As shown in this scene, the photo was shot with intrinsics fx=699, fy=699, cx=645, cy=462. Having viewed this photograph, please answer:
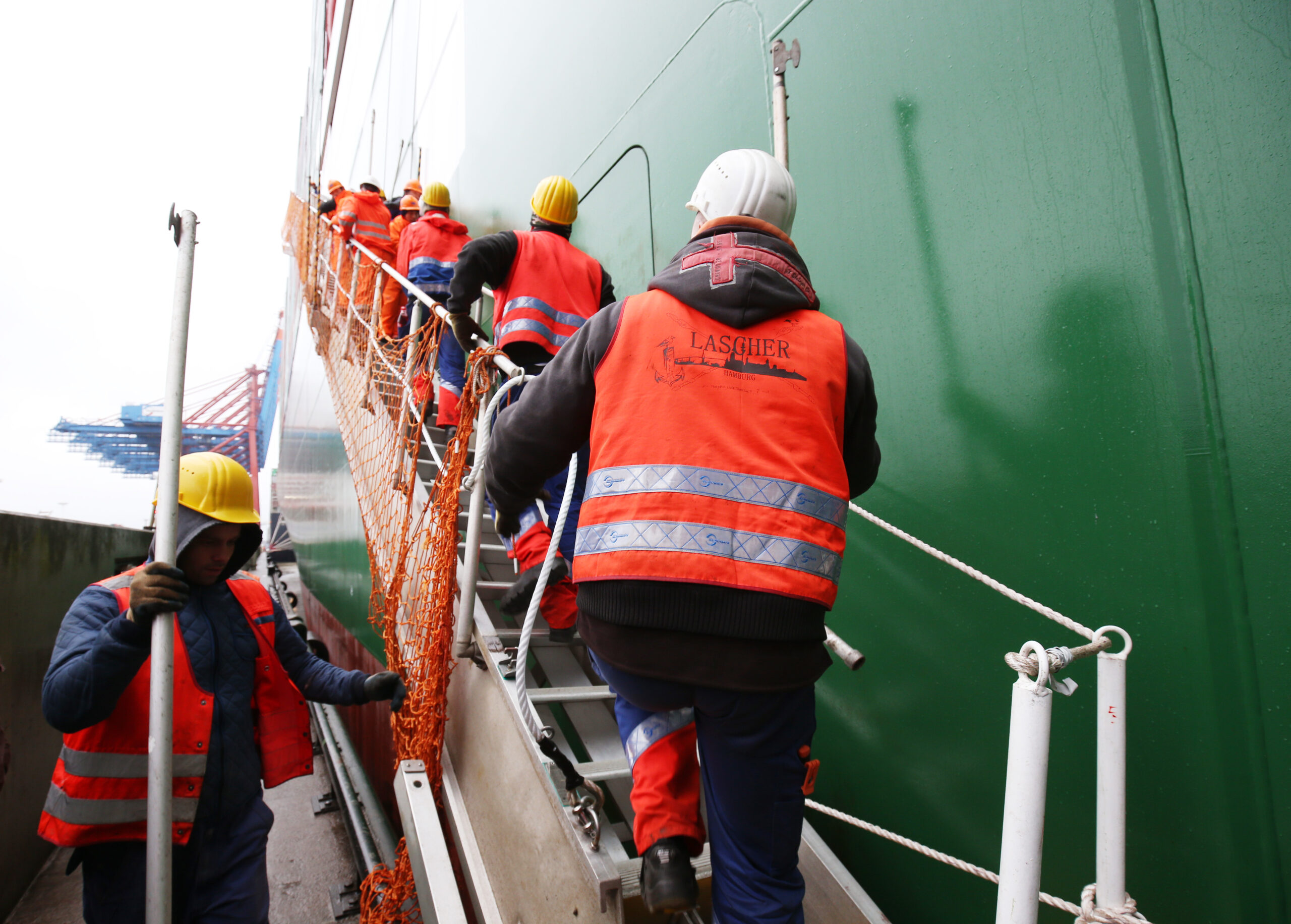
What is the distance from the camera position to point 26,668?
316 centimetres

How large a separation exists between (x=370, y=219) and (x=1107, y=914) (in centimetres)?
657

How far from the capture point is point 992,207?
1.74m

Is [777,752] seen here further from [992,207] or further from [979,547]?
[992,207]

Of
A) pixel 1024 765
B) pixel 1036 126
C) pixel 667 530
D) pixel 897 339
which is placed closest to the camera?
pixel 1024 765

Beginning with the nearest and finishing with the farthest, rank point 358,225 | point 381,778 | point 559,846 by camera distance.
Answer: point 559,846 < point 381,778 < point 358,225

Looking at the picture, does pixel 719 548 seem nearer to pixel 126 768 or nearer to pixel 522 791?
pixel 522 791

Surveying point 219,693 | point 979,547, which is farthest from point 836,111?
point 219,693

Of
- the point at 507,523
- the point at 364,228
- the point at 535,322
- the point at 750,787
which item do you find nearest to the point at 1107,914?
the point at 750,787

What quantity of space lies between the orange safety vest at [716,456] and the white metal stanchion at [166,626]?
972 millimetres

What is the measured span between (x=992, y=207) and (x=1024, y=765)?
1.41 meters

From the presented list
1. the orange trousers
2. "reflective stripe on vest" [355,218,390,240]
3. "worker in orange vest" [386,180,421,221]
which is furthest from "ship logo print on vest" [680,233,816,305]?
"worker in orange vest" [386,180,421,221]

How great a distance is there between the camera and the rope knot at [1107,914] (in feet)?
2.73

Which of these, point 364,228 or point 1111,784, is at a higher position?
point 364,228

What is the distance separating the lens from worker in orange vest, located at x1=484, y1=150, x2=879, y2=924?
1089 mm
